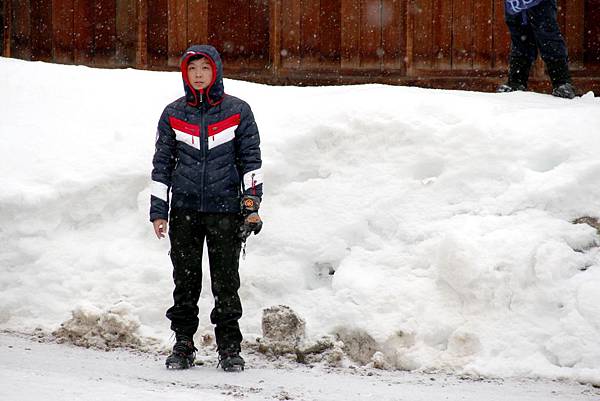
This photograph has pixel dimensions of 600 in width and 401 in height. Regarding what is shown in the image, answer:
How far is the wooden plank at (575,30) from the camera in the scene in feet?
34.5

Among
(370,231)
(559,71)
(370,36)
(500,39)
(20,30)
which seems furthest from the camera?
(20,30)

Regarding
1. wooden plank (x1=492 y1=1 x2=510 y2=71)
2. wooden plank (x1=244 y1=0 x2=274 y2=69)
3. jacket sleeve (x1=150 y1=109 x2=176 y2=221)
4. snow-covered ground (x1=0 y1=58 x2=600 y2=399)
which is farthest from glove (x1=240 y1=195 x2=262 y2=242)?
wooden plank (x1=492 y1=1 x2=510 y2=71)

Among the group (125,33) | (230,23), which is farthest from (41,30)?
(230,23)

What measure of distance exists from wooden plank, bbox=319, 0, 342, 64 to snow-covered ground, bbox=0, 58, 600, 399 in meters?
3.34

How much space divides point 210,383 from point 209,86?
5.33 feet

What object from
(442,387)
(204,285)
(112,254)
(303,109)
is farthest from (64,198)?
(442,387)

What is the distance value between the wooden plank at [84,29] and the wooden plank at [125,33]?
1.11 feet

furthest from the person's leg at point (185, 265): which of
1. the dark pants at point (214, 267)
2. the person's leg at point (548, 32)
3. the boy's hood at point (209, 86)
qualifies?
the person's leg at point (548, 32)

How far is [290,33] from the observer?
1062cm

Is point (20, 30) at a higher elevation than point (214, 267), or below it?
higher

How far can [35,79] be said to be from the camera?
8.18 m

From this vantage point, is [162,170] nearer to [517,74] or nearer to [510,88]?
[510,88]

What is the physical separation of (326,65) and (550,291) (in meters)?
6.03

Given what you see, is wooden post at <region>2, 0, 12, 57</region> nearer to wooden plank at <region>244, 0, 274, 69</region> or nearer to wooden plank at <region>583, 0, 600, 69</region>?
wooden plank at <region>244, 0, 274, 69</region>
